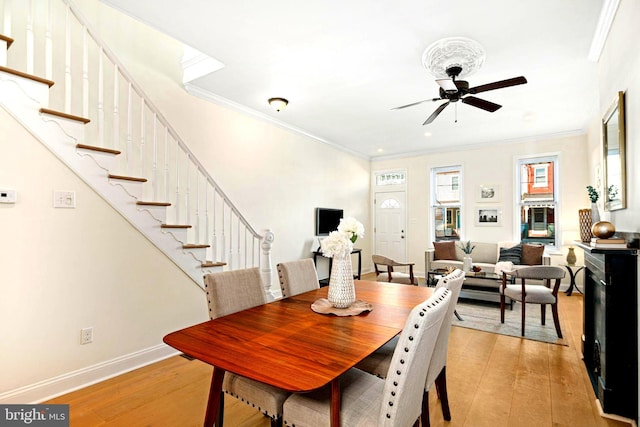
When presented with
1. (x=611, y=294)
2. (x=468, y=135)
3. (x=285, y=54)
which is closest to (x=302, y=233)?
(x=285, y=54)

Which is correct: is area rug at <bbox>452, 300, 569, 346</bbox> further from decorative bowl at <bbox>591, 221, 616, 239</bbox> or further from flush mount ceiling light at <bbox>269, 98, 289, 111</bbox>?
flush mount ceiling light at <bbox>269, 98, 289, 111</bbox>

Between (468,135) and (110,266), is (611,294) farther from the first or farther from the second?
(468,135)

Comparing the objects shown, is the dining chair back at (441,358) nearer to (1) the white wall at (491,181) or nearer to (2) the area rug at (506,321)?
(2) the area rug at (506,321)

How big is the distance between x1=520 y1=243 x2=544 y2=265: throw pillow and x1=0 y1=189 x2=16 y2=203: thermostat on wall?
6.65m

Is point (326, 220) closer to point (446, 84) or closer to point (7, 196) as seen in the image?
point (446, 84)

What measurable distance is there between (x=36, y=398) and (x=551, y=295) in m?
4.61

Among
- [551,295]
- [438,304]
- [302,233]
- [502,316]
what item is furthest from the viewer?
[302,233]

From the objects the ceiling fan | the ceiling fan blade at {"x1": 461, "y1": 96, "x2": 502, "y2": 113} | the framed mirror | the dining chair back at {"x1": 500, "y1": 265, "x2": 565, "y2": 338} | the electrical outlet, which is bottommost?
the electrical outlet

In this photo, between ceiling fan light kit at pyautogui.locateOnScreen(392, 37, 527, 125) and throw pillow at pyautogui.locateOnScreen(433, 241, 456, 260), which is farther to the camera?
throw pillow at pyautogui.locateOnScreen(433, 241, 456, 260)

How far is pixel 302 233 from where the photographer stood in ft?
18.3

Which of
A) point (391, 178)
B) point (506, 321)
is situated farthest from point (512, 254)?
point (391, 178)

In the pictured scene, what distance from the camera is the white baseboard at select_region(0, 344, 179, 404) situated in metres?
2.11

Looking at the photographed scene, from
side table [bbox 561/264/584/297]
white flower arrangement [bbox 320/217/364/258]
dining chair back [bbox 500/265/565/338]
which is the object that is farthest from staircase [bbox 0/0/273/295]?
side table [bbox 561/264/584/297]

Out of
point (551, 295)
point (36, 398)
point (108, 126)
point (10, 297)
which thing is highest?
point (108, 126)
